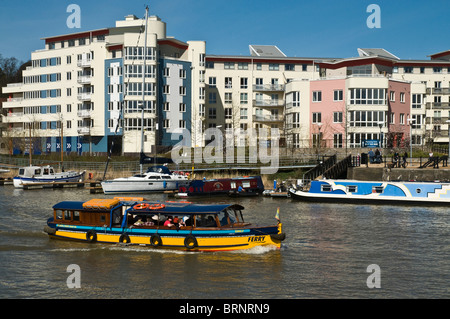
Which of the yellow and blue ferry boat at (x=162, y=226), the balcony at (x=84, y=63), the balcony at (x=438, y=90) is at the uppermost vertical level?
the balcony at (x=84, y=63)

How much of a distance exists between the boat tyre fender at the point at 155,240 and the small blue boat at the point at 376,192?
24694 mm

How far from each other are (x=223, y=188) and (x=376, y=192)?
15.2 meters

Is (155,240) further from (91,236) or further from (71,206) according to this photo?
(71,206)

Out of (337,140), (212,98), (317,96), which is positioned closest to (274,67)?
(212,98)

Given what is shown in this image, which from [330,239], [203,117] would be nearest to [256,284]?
[330,239]

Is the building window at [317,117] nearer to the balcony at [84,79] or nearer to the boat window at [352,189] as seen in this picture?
the boat window at [352,189]

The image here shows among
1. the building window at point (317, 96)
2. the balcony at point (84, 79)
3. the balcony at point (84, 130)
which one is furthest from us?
the balcony at point (84, 79)

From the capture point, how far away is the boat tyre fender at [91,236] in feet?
87.7

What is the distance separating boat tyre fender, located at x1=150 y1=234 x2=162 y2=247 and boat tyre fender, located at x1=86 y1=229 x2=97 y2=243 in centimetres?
345

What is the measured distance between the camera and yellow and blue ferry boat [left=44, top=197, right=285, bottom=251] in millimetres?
24469

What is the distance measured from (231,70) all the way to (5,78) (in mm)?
65700

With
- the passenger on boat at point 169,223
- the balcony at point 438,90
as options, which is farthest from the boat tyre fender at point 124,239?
the balcony at point 438,90

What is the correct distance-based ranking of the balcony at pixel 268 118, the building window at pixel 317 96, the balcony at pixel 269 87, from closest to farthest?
the building window at pixel 317 96 < the balcony at pixel 268 118 < the balcony at pixel 269 87
